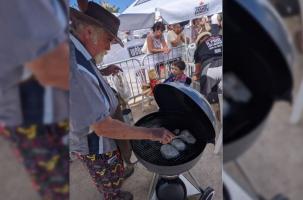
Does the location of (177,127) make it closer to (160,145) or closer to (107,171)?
(160,145)

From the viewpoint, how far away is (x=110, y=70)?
58cm

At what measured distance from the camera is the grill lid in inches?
26.2

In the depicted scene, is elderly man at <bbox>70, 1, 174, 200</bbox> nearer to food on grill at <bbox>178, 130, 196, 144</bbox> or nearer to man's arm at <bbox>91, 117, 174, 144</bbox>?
man's arm at <bbox>91, 117, 174, 144</bbox>

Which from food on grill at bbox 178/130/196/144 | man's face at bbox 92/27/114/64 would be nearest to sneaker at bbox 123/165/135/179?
food on grill at bbox 178/130/196/144

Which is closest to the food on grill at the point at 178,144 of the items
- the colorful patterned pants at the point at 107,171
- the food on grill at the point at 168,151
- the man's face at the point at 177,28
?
the food on grill at the point at 168,151

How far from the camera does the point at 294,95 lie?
0.72 m

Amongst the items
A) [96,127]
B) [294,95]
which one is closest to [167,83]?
[96,127]

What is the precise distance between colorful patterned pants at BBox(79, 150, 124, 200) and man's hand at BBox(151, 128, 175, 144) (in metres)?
0.07

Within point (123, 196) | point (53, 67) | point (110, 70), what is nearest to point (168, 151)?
point (123, 196)

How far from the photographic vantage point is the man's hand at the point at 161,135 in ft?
2.20

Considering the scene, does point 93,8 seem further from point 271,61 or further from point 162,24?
point 271,61

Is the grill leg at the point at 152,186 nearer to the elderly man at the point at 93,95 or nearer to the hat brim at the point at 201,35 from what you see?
the elderly man at the point at 93,95

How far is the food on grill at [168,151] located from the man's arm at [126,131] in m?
0.02

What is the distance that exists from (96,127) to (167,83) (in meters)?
0.16
